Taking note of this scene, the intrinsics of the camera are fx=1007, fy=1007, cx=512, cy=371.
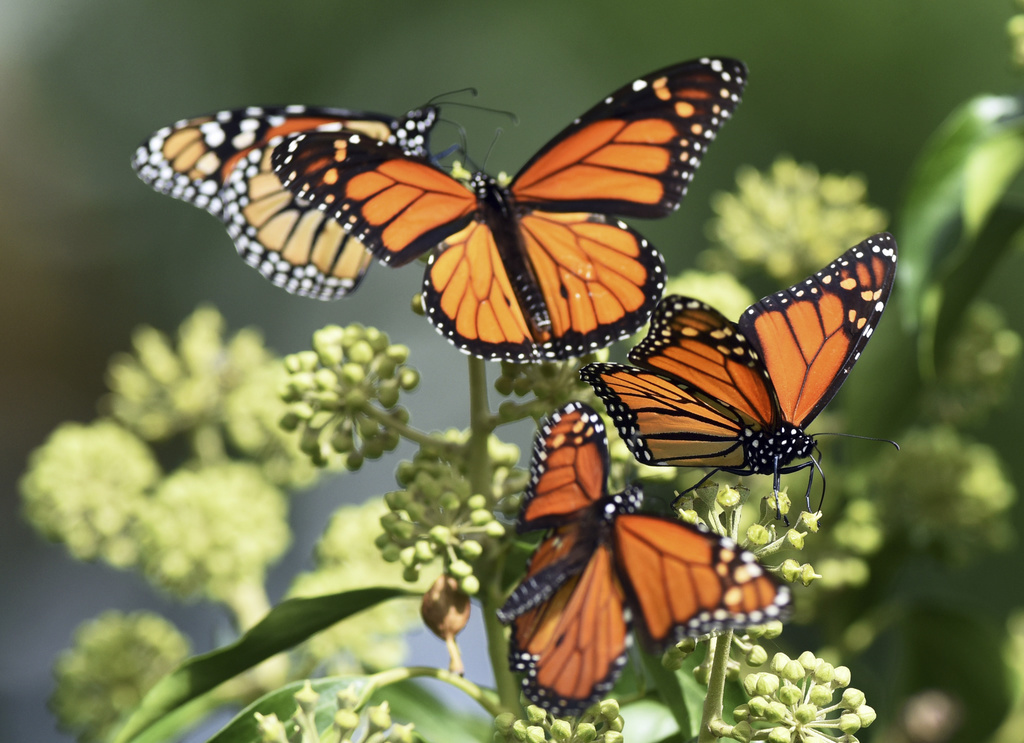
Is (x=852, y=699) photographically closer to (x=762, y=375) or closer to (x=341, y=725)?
(x=762, y=375)

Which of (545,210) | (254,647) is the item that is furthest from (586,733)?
(545,210)

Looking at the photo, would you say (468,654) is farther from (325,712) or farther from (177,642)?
(325,712)

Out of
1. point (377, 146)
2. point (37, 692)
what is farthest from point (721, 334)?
point (37, 692)

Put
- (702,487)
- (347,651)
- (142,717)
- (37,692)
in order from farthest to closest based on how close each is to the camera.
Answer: (37,692), (347,651), (142,717), (702,487)

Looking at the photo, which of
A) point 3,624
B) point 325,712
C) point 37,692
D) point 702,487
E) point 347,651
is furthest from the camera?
point 3,624

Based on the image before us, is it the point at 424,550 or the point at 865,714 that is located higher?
the point at 424,550

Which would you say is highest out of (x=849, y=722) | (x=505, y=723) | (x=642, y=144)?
(x=642, y=144)
